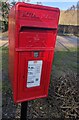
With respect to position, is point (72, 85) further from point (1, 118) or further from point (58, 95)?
point (1, 118)

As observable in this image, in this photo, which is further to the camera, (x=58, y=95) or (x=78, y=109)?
(x=58, y=95)

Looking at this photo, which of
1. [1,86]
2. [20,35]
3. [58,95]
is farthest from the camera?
[1,86]

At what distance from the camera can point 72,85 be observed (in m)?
3.07

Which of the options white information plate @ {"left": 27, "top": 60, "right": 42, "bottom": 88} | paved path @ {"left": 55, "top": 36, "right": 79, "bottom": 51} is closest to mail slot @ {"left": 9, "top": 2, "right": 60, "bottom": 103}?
white information plate @ {"left": 27, "top": 60, "right": 42, "bottom": 88}

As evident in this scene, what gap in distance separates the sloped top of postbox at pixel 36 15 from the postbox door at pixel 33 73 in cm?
32

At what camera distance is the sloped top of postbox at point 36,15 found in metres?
1.76

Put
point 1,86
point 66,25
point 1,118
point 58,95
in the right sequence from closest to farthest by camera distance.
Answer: point 1,118 < point 58,95 < point 1,86 < point 66,25

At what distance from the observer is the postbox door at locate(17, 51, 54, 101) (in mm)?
1985

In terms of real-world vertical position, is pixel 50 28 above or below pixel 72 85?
above

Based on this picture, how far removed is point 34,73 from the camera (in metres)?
2.06

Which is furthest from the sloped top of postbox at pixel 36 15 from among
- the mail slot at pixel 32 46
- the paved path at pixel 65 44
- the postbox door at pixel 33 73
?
the paved path at pixel 65 44

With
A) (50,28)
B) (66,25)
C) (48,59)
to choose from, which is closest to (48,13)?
(50,28)

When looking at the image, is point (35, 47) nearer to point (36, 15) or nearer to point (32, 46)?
point (32, 46)

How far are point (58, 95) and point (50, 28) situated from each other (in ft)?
4.65
